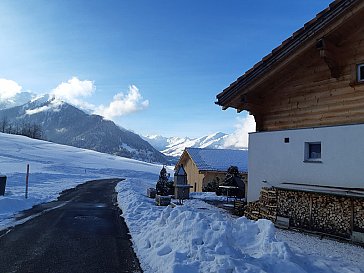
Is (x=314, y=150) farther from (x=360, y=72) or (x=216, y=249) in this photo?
(x=216, y=249)

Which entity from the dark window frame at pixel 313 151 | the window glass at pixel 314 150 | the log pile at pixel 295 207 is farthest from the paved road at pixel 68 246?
the window glass at pixel 314 150

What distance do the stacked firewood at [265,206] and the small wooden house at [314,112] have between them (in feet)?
1.61

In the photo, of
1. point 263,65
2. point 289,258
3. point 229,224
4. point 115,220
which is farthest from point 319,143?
point 115,220

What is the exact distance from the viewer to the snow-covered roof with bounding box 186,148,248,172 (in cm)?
3016

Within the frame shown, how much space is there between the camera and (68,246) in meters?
7.35

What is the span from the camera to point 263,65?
1123 centimetres

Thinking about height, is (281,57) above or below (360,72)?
above

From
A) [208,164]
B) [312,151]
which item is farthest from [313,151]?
[208,164]

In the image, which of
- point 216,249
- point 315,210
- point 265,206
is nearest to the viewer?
point 216,249

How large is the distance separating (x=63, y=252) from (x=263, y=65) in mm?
8727

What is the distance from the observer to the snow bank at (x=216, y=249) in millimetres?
5414

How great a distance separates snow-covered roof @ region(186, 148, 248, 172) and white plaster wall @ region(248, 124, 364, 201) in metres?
17.1

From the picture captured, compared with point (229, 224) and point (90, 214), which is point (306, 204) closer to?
point (229, 224)

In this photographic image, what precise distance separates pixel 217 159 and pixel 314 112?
22.2m
